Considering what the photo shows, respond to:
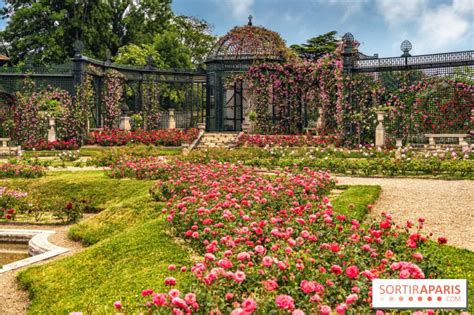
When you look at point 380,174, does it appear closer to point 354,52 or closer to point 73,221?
point 73,221

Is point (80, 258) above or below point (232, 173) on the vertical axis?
below

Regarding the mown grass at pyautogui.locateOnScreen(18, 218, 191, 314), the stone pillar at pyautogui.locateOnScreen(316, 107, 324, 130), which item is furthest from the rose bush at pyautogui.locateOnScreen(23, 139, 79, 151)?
the mown grass at pyautogui.locateOnScreen(18, 218, 191, 314)

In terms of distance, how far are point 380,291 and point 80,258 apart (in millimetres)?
4959

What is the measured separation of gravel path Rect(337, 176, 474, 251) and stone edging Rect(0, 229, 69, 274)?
479cm

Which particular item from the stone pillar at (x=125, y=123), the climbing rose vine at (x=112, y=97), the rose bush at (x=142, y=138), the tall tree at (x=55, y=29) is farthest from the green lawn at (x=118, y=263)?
the tall tree at (x=55, y=29)

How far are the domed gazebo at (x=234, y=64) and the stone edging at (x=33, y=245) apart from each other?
2001 centimetres

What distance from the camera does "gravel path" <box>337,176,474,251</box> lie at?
26.2 ft

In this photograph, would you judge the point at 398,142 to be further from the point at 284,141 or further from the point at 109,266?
the point at 109,266

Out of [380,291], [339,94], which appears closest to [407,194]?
[380,291]

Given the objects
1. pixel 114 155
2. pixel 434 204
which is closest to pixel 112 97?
pixel 114 155

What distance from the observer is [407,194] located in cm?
1097

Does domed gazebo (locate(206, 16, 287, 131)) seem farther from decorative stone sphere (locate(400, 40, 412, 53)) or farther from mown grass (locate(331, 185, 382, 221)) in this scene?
mown grass (locate(331, 185, 382, 221))

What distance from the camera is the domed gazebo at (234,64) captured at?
29.0 meters

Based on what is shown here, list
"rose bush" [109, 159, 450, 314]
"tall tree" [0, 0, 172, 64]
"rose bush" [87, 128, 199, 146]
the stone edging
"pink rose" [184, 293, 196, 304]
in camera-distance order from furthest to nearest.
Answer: "tall tree" [0, 0, 172, 64]
"rose bush" [87, 128, 199, 146]
the stone edging
"rose bush" [109, 159, 450, 314]
"pink rose" [184, 293, 196, 304]
